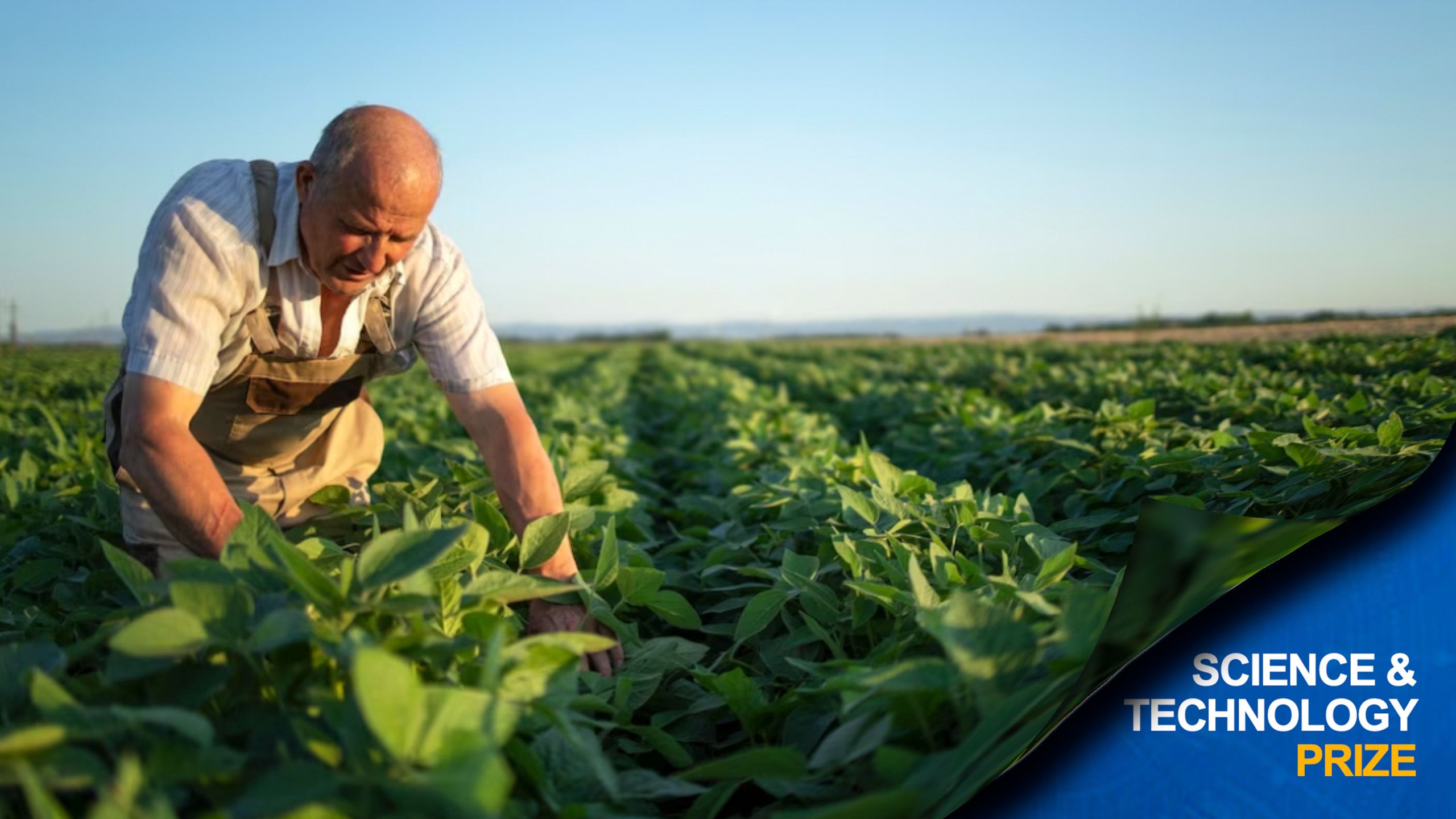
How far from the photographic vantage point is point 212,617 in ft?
4.21

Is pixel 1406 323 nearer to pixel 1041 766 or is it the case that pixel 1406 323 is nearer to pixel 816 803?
pixel 1041 766

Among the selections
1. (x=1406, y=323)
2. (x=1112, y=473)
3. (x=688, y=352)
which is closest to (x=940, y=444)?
(x=1112, y=473)

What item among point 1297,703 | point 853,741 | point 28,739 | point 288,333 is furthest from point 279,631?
point 1297,703

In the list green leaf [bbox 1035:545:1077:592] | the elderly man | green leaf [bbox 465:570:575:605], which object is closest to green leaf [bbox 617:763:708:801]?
green leaf [bbox 465:570:575:605]

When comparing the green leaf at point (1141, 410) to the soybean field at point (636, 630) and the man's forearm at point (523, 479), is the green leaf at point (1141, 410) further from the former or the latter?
the man's forearm at point (523, 479)

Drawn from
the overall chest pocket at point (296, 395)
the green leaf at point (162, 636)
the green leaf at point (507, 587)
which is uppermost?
the overall chest pocket at point (296, 395)

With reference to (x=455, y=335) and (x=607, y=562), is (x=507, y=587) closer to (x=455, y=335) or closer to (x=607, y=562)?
(x=607, y=562)

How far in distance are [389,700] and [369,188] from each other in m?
1.27

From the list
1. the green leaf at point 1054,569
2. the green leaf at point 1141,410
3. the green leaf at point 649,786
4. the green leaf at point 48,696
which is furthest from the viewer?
the green leaf at point 1141,410

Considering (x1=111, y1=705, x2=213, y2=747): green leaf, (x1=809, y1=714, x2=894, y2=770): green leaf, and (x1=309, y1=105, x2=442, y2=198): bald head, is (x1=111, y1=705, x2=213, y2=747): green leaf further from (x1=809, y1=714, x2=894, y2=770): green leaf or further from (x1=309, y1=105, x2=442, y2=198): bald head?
(x1=309, y1=105, x2=442, y2=198): bald head

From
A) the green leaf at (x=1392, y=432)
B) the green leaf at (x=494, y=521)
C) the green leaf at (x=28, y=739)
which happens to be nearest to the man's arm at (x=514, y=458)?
the green leaf at (x=494, y=521)

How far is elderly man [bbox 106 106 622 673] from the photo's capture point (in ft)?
6.58

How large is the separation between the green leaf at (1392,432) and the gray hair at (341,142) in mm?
2040

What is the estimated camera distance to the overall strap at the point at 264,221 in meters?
2.27
